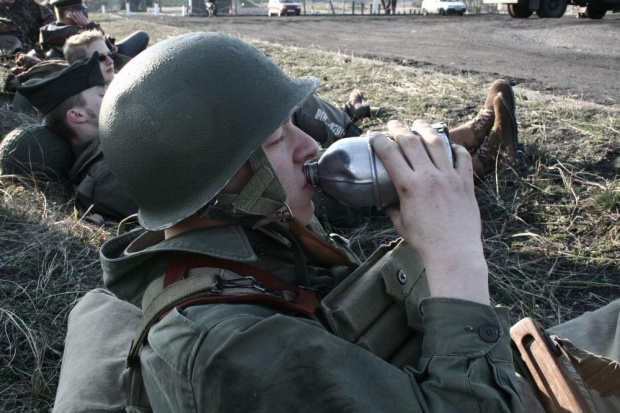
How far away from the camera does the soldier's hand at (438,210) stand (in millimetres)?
1666

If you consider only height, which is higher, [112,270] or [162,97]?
[162,97]

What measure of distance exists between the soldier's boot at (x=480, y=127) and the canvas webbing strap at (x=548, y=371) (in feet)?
8.43

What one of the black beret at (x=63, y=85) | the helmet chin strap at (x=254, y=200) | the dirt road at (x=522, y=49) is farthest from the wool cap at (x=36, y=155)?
the dirt road at (x=522, y=49)

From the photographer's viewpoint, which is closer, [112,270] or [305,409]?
[305,409]

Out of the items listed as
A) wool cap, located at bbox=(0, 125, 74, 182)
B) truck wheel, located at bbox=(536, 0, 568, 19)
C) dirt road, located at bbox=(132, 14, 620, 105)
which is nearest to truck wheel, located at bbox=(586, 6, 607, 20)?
truck wheel, located at bbox=(536, 0, 568, 19)

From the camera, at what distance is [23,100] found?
297 inches

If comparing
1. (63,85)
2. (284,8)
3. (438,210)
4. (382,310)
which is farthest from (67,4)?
(284,8)

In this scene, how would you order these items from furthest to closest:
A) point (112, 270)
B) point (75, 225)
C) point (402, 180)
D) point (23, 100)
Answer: point (23, 100), point (75, 225), point (112, 270), point (402, 180)

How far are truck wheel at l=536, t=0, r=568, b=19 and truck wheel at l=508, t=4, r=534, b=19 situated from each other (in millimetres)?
883

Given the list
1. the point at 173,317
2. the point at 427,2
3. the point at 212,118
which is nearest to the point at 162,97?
the point at 212,118

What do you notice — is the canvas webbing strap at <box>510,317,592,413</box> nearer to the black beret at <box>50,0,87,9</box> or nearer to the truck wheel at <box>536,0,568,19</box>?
the black beret at <box>50,0,87,9</box>

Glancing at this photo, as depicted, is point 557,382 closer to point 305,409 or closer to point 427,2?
point 305,409

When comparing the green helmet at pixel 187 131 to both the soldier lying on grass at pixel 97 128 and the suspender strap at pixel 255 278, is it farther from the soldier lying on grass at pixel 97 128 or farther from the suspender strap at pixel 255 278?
the soldier lying on grass at pixel 97 128

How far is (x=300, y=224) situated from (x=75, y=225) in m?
2.61
